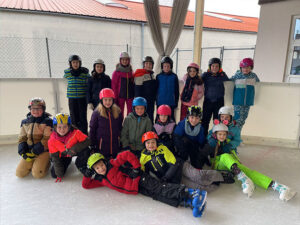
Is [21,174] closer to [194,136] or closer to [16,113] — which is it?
[16,113]

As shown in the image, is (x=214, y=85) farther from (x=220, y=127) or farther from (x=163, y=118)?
(x=163, y=118)

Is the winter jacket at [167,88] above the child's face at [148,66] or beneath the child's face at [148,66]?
beneath

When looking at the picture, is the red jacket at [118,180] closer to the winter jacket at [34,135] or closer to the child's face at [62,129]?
the child's face at [62,129]

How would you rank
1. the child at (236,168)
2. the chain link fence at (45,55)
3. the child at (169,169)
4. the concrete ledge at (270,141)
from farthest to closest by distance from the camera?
the chain link fence at (45,55)
the concrete ledge at (270,141)
the child at (169,169)
the child at (236,168)

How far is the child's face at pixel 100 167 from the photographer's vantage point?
1.91m

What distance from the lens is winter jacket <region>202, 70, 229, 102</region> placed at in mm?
2791

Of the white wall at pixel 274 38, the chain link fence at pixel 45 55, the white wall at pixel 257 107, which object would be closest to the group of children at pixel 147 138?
the white wall at pixel 257 107

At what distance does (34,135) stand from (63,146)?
45 cm

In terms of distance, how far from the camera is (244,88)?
9.30 ft

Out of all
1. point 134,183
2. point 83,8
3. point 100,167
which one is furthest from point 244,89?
point 83,8

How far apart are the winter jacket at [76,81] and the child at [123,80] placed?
41cm

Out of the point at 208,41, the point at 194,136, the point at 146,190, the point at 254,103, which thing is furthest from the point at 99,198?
the point at 208,41

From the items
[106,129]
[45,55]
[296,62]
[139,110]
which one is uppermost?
[45,55]

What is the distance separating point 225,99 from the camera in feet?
10.1
